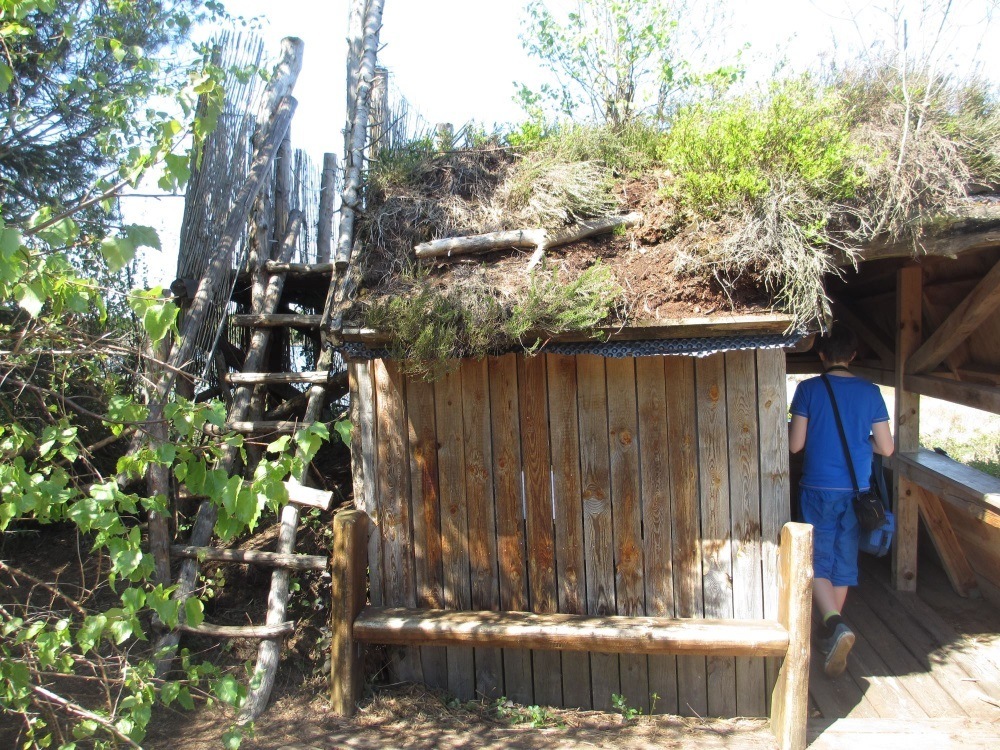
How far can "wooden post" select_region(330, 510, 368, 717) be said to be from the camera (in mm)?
4152

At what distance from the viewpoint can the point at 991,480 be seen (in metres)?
4.95

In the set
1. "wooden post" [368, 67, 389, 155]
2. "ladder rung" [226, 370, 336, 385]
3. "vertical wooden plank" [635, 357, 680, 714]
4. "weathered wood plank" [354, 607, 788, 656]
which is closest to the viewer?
"weathered wood plank" [354, 607, 788, 656]

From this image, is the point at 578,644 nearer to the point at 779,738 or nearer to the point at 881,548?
the point at 779,738

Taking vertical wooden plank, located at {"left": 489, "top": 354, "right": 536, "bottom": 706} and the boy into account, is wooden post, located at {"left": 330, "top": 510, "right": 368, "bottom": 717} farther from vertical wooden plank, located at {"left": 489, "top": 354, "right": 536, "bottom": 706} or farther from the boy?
the boy

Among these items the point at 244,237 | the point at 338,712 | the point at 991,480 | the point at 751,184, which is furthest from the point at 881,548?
the point at 244,237

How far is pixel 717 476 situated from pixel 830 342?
4.44 feet

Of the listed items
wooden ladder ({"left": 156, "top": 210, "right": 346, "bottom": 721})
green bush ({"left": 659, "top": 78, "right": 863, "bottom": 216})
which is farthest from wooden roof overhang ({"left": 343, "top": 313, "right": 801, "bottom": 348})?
wooden ladder ({"left": 156, "top": 210, "right": 346, "bottom": 721})

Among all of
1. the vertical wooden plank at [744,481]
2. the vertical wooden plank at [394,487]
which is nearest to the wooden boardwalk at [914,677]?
the vertical wooden plank at [744,481]

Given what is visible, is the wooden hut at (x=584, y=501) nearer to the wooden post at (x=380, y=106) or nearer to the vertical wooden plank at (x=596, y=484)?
the vertical wooden plank at (x=596, y=484)

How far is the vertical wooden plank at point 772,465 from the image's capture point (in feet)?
13.4

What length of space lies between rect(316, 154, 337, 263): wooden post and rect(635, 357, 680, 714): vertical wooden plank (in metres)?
3.83

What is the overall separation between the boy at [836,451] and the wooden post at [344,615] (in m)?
2.86

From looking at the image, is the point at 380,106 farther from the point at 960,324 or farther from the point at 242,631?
the point at 960,324

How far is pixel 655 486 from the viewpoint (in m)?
4.19
